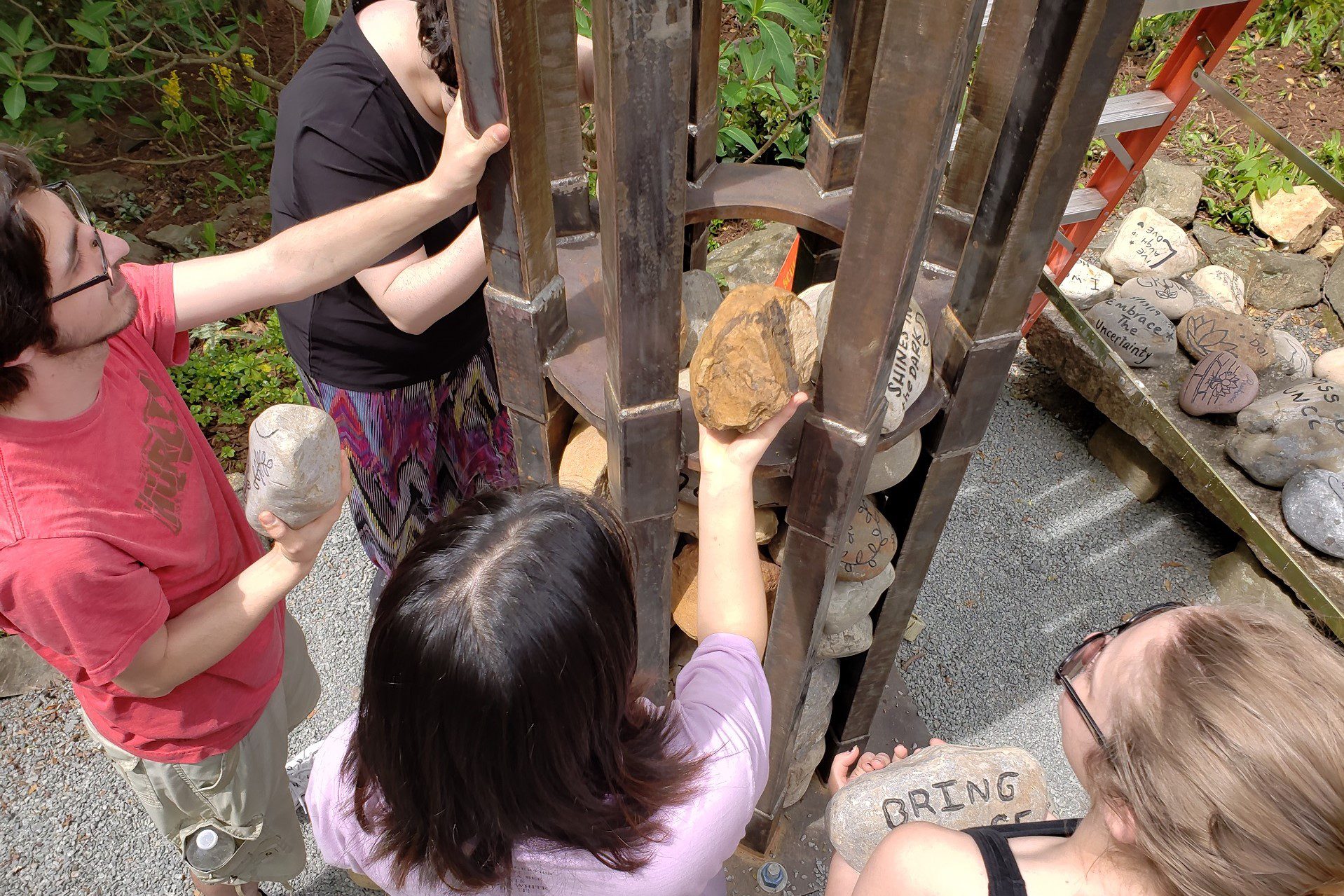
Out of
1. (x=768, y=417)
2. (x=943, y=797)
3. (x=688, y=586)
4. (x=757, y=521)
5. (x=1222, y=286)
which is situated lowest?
(x=1222, y=286)

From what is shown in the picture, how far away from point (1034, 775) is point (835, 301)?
109cm

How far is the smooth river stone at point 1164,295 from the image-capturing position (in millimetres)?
3400

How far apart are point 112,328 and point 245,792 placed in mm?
960

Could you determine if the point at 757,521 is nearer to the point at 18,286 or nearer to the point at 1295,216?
the point at 18,286

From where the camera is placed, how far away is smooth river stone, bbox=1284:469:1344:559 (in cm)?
269

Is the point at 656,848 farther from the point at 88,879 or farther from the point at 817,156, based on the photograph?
the point at 88,879

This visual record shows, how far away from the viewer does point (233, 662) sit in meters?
1.58

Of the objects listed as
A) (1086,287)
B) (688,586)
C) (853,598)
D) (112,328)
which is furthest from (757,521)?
(1086,287)

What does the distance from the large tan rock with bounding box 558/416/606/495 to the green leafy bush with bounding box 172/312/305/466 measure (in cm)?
181

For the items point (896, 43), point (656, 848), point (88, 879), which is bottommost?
point (88, 879)

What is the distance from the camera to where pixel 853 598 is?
1.93 meters

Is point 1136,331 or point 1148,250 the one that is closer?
point 1136,331

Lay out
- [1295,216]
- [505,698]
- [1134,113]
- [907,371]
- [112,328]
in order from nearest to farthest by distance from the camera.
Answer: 1. [505,698]
2. [112,328]
3. [907,371]
4. [1134,113]
5. [1295,216]

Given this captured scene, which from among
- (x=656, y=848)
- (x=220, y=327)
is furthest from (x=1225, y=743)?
(x=220, y=327)
